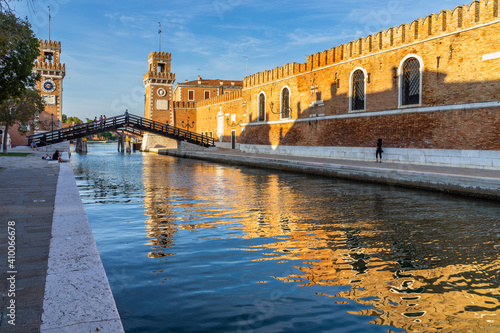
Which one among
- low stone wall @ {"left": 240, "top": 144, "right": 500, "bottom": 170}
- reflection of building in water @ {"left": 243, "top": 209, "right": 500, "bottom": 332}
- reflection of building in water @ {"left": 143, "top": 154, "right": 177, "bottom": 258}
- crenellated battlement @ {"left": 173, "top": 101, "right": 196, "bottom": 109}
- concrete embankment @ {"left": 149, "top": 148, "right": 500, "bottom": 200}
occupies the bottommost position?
reflection of building in water @ {"left": 243, "top": 209, "right": 500, "bottom": 332}

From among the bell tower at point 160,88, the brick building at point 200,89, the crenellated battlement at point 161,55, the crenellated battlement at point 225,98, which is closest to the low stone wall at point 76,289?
the crenellated battlement at point 225,98

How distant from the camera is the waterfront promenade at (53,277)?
114 inches

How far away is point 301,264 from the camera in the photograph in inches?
217

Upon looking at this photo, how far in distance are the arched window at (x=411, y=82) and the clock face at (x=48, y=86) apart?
36614 mm

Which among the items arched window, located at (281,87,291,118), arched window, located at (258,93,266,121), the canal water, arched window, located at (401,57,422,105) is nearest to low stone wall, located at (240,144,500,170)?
arched window, located at (401,57,422,105)

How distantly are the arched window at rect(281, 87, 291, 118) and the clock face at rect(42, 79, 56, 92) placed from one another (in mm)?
26054

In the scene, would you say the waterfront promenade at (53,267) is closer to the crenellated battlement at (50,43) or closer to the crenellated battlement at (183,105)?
the crenellated battlement at (50,43)

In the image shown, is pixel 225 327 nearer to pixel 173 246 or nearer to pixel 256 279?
pixel 256 279

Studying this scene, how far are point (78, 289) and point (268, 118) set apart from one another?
30.9 m

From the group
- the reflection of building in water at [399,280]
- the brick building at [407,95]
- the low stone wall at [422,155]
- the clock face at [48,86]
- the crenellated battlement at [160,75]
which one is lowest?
the reflection of building in water at [399,280]

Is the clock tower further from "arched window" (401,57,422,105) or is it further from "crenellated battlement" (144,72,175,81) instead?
"arched window" (401,57,422,105)

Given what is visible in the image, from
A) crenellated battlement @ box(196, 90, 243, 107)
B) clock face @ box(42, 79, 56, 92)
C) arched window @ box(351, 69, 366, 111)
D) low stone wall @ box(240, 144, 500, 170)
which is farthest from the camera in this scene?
clock face @ box(42, 79, 56, 92)

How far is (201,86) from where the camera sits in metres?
59.3

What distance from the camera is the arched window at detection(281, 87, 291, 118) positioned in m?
31.2
